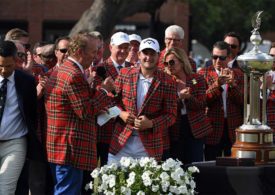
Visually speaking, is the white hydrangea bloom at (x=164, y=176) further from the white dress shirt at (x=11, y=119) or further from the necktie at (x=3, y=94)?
the necktie at (x=3, y=94)

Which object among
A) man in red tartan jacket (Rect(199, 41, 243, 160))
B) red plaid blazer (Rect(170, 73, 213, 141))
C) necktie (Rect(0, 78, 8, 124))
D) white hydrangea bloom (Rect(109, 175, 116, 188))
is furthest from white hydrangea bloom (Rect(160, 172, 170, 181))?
man in red tartan jacket (Rect(199, 41, 243, 160))

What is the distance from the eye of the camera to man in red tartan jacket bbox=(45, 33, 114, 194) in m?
8.73

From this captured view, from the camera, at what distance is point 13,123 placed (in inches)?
347

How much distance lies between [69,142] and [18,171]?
1.84 ft

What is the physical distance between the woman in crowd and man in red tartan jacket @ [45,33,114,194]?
1.62 metres

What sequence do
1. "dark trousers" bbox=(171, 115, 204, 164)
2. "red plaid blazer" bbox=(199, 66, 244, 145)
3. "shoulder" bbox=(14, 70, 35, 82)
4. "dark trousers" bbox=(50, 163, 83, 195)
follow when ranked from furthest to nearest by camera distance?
1. "red plaid blazer" bbox=(199, 66, 244, 145)
2. "dark trousers" bbox=(171, 115, 204, 164)
3. "shoulder" bbox=(14, 70, 35, 82)
4. "dark trousers" bbox=(50, 163, 83, 195)

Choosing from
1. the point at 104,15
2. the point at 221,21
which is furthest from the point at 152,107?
the point at 221,21

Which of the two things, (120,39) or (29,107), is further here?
(120,39)

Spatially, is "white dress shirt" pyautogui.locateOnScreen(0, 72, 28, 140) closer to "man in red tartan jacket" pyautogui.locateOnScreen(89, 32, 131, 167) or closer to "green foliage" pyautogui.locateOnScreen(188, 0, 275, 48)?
"man in red tartan jacket" pyautogui.locateOnScreen(89, 32, 131, 167)

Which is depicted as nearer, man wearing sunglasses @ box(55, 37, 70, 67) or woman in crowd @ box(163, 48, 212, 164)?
woman in crowd @ box(163, 48, 212, 164)

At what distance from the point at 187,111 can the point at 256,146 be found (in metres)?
2.19

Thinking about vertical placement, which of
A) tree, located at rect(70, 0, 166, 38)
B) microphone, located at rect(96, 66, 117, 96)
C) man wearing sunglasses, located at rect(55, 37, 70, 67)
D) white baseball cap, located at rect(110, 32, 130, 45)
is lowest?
microphone, located at rect(96, 66, 117, 96)

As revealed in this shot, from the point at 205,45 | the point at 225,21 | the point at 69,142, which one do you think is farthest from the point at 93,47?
the point at 205,45

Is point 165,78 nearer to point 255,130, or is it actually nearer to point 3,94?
point 255,130
